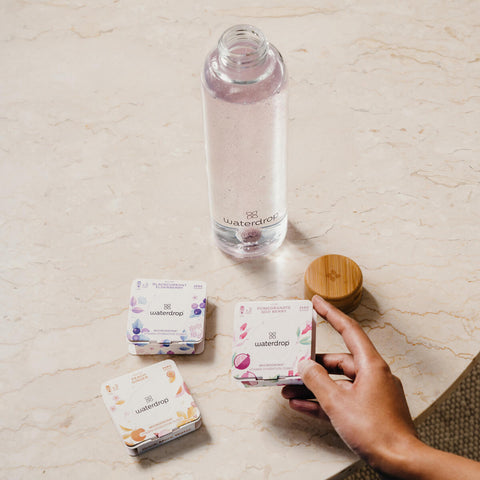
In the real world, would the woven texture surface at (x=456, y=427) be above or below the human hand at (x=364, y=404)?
below

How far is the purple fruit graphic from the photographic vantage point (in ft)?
2.97

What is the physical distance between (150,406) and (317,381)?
0.76ft

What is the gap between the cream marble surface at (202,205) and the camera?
3.07ft

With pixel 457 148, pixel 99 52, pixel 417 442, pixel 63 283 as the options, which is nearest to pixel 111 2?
pixel 99 52

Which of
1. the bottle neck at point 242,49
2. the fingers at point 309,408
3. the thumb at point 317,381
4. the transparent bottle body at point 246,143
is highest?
the bottle neck at point 242,49

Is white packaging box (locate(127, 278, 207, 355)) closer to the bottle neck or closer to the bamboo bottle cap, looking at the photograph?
the bamboo bottle cap

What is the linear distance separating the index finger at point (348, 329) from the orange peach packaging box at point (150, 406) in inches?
8.8

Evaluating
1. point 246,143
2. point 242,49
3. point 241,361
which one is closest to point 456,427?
point 241,361

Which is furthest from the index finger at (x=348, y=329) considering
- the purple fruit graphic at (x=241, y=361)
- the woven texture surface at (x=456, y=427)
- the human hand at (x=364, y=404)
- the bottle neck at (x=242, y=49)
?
the woven texture surface at (x=456, y=427)

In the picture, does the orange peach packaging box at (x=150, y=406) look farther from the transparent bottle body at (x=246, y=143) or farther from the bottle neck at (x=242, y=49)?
the bottle neck at (x=242, y=49)

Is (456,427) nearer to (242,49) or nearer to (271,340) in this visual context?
(271,340)

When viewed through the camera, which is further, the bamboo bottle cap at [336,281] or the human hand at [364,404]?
the bamboo bottle cap at [336,281]

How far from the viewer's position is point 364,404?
33.8 inches

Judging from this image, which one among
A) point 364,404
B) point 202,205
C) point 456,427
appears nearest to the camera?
point 364,404
